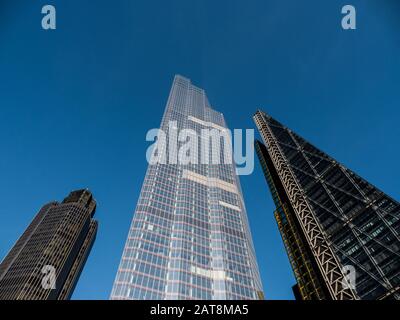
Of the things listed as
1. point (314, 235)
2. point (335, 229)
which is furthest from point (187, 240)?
A: point (335, 229)

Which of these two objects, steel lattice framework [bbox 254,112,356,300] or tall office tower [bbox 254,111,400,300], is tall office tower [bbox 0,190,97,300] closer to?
tall office tower [bbox 254,111,400,300]

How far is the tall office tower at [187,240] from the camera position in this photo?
299 ft

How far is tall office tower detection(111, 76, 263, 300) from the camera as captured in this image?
299 ft

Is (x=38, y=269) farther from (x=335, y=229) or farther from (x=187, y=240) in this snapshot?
(x=335, y=229)

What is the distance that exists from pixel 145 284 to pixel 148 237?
64.1 ft

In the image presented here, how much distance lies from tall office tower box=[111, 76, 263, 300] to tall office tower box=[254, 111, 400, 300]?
2410 centimetres

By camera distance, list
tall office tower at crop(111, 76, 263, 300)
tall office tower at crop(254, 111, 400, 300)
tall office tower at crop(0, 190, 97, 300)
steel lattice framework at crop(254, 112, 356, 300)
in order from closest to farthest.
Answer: tall office tower at crop(254, 111, 400, 300)
steel lattice framework at crop(254, 112, 356, 300)
tall office tower at crop(111, 76, 263, 300)
tall office tower at crop(0, 190, 97, 300)

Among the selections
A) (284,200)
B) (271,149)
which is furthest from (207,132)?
(284,200)

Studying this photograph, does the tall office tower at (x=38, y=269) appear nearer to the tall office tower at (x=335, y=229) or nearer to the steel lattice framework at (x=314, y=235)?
the tall office tower at (x=335, y=229)

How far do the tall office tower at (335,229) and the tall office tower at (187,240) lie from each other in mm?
24097

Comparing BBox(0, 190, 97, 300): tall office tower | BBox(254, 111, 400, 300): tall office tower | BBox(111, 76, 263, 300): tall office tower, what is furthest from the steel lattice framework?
BBox(0, 190, 97, 300): tall office tower

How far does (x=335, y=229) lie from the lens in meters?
73.2

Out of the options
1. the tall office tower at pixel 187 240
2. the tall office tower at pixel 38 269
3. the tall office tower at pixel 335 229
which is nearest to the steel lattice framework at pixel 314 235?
the tall office tower at pixel 335 229

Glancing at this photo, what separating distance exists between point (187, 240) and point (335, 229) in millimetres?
54091
